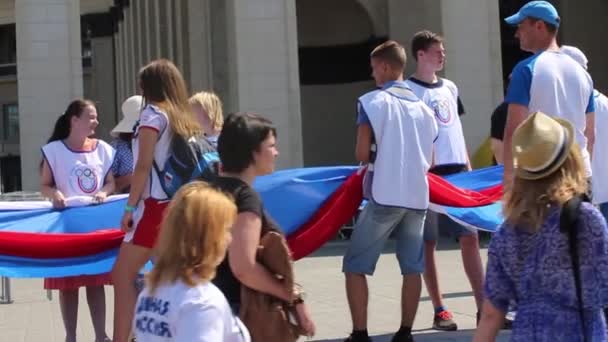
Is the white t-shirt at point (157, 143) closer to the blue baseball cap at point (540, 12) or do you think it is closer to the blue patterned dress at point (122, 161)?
the blue patterned dress at point (122, 161)

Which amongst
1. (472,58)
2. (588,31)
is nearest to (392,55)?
(472,58)

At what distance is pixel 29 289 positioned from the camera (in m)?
14.8

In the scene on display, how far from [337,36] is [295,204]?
20856mm

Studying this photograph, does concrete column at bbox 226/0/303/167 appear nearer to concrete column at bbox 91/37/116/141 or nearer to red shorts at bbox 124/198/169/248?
red shorts at bbox 124/198/169/248

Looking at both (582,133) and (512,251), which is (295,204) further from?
(512,251)

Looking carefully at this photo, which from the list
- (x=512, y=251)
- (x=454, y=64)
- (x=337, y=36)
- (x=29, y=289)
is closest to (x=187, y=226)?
(x=512, y=251)

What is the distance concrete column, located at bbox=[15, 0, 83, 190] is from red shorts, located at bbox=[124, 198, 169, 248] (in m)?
14.4

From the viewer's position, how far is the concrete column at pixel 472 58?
827 inches

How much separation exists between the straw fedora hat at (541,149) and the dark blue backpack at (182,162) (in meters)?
2.64

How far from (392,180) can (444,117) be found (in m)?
1.14

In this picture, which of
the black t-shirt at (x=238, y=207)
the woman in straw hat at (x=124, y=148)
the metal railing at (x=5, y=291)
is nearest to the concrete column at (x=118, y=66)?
the metal railing at (x=5, y=291)

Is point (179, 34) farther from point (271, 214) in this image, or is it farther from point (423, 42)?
point (271, 214)

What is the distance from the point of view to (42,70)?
Result: 20859mm

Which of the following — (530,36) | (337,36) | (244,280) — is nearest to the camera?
(244,280)
